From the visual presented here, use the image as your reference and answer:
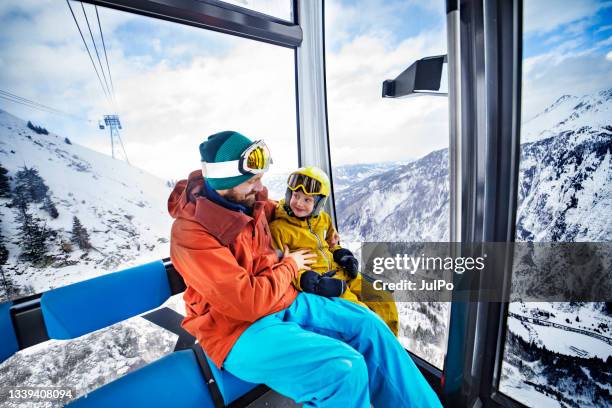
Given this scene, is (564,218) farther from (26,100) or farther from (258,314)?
(26,100)

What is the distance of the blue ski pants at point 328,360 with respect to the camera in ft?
3.34

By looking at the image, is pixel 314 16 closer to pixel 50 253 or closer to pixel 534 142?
pixel 534 142

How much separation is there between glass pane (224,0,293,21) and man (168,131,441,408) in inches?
42.7

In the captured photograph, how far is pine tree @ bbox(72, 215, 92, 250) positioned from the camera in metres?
1.46

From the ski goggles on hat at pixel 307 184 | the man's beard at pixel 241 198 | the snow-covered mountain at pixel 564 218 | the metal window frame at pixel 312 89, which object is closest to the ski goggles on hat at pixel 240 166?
the man's beard at pixel 241 198

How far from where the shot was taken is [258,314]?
3.81 feet

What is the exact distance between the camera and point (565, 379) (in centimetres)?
124

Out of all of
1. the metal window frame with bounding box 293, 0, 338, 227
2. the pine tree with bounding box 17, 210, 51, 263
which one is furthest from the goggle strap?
the metal window frame with bounding box 293, 0, 338, 227

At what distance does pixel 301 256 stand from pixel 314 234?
0.84ft

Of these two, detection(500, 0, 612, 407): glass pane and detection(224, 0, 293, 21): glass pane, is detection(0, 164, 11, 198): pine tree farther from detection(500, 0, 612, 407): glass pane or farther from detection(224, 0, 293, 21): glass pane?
detection(500, 0, 612, 407): glass pane

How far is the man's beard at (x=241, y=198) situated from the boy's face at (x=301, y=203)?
0.33 m

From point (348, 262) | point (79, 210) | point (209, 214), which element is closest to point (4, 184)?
point (79, 210)

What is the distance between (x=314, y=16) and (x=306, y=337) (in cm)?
230

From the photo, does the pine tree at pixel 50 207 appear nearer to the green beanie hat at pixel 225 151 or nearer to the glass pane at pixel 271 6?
the green beanie hat at pixel 225 151
